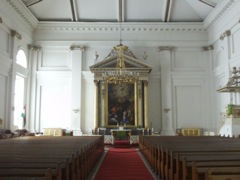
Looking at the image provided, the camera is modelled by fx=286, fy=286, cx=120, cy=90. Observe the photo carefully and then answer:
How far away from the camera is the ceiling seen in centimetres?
1625

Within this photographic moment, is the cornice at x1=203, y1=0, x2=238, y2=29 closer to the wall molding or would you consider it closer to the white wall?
the wall molding

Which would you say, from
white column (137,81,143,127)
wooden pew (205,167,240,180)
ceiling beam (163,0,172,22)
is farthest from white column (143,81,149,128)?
wooden pew (205,167,240,180)

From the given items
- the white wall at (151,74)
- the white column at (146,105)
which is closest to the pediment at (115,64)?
the white column at (146,105)

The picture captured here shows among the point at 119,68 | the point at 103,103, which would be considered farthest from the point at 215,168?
the point at 103,103

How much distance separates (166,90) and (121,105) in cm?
283

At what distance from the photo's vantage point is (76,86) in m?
16.6

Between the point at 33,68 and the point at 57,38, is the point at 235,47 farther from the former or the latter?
the point at 33,68

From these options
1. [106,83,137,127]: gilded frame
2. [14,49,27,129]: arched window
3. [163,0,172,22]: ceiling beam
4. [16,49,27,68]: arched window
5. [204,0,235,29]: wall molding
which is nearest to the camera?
[204,0,235,29]: wall molding

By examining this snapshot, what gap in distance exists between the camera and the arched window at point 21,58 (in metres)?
15.9

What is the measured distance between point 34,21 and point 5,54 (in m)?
3.79

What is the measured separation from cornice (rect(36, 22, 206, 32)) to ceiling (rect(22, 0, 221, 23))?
0.32 metres

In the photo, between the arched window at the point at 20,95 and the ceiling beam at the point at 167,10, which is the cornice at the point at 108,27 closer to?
the ceiling beam at the point at 167,10

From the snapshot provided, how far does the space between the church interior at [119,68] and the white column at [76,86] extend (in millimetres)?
57

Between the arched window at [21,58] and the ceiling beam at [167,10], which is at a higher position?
the ceiling beam at [167,10]
